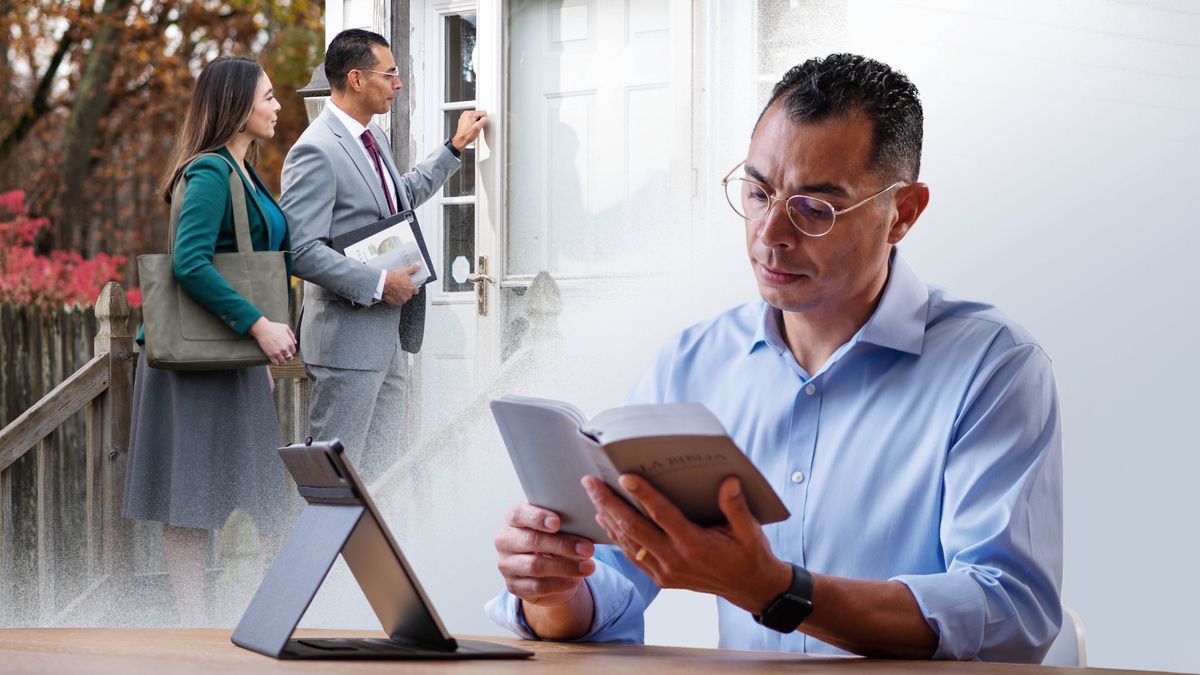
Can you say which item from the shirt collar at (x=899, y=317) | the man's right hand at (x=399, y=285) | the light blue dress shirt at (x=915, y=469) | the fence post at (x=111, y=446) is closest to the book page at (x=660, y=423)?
the light blue dress shirt at (x=915, y=469)

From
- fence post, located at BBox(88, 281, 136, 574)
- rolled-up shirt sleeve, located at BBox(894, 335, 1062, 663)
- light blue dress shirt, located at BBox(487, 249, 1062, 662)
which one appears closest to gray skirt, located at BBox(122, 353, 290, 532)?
fence post, located at BBox(88, 281, 136, 574)

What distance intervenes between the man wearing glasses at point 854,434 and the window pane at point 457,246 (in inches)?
85.8

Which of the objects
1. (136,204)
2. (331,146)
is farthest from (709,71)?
(136,204)

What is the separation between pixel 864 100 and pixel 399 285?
2147mm

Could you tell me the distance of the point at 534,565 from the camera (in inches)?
54.9

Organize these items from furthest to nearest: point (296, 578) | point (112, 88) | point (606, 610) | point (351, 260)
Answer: point (112, 88) → point (351, 260) → point (606, 610) → point (296, 578)

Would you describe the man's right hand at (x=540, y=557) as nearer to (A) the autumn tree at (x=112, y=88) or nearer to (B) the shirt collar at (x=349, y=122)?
(B) the shirt collar at (x=349, y=122)

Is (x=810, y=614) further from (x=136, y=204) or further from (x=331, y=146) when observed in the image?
(x=136, y=204)

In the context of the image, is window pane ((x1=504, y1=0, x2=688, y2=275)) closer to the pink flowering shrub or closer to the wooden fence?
the wooden fence

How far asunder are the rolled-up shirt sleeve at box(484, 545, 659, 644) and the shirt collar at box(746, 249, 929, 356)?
0.39 metres

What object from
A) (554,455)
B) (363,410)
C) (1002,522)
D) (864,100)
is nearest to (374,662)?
(554,455)

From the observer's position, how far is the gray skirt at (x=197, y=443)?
3.32m

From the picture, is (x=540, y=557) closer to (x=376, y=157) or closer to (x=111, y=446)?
(x=376, y=157)

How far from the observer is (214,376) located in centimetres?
334
